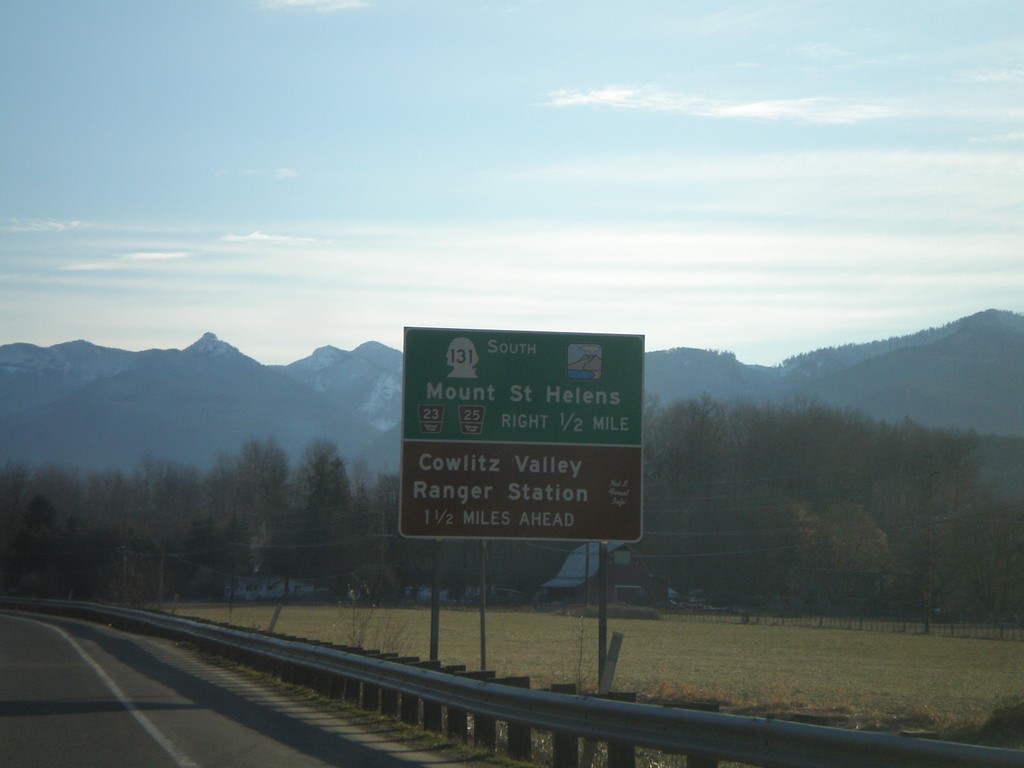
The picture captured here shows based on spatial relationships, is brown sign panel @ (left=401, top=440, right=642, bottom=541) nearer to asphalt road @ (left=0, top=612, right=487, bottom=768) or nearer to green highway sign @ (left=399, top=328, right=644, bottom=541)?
green highway sign @ (left=399, top=328, right=644, bottom=541)

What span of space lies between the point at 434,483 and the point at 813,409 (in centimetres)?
9253

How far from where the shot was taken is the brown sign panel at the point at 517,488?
1655 cm

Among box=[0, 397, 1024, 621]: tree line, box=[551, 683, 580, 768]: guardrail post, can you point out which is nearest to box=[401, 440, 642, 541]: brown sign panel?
box=[551, 683, 580, 768]: guardrail post

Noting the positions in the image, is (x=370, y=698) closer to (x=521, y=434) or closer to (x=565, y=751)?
(x=521, y=434)

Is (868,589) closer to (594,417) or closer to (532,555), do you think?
(532,555)

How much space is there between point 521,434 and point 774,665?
2391cm

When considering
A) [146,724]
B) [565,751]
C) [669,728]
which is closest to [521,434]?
[146,724]

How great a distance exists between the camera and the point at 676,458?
101125 mm

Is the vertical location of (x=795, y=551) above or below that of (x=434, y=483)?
below

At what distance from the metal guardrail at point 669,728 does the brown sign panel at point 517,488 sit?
8.27ft

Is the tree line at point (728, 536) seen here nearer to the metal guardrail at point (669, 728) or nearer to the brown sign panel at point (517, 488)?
the brown sign panel at point (517, 488)

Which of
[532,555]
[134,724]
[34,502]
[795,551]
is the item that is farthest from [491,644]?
[34,502]

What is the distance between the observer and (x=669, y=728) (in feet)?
28.6

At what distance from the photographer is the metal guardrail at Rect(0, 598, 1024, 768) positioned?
6.62 m
